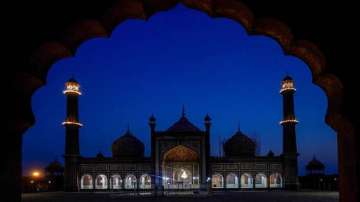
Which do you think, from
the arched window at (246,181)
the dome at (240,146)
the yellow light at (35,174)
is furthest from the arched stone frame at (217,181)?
the yellow light at (35,174)

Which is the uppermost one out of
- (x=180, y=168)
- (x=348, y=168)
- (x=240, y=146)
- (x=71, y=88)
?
(x=71, y=88)

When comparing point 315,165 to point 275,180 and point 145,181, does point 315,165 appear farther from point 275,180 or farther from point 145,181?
point 145,181

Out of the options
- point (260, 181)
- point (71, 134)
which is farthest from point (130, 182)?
point (260, 181)

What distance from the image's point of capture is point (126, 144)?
45875 mm

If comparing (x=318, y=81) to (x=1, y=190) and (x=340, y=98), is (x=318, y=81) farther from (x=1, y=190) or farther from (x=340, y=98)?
(x=1, y=190)

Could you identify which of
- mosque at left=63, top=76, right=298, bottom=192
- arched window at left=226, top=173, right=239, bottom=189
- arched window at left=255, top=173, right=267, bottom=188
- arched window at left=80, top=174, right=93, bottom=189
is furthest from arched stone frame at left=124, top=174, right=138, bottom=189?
arched window at left=255, top=173, right=267, bottom=188

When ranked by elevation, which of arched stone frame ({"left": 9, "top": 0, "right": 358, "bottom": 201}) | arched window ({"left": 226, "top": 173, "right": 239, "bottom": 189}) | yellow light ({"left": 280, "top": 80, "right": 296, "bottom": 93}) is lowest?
arched window ({"left": 226, "top": 173, "right": 239, "bottom": 189})

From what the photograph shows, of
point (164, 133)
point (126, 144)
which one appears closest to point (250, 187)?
point (164, 133)

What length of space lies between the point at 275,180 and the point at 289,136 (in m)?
4.19

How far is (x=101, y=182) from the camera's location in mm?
43250

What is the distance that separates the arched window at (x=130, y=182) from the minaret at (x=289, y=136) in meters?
12.8

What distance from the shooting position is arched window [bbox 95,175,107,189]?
4266cm

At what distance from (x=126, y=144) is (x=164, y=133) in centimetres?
615

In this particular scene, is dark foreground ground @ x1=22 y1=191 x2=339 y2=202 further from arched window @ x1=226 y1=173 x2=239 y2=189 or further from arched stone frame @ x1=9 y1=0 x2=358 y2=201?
arched stone frame @ x1=9 y1=0 x2=358 y2=201
